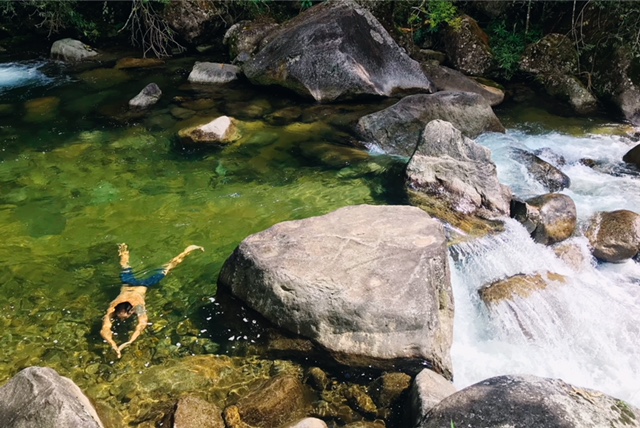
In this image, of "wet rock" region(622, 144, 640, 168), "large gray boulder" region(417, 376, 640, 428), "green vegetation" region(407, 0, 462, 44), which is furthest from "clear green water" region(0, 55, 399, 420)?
"wet rock" region(622, 144, 640, 168)

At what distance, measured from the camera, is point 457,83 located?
9352 millimetres

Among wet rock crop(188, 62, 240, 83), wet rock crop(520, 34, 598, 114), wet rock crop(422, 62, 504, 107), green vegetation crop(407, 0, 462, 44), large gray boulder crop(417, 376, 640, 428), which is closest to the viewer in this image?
large gray boulder crop(417, 376, 640, 428)

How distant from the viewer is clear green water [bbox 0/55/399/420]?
14.2 feet

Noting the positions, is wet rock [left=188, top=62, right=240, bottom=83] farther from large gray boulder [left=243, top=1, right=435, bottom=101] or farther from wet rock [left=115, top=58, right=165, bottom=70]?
wet rock [left=115, top=58, right=165, bottom=70]

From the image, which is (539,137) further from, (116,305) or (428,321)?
(116,305)

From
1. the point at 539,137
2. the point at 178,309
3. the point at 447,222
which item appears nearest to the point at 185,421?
the point at 178,309

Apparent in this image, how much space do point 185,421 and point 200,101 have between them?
640cm

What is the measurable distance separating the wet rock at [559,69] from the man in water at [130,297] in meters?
6.75

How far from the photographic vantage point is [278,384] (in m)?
3.83

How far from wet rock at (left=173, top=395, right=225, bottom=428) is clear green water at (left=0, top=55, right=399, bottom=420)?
561mm

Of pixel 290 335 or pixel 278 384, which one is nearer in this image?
pixel 278 384

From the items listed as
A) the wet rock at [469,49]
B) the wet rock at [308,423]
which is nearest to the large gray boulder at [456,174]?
the wet rock at [308,423]

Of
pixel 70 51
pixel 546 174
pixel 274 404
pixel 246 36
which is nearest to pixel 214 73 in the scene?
pixel 246 36

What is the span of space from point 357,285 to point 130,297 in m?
1.98
